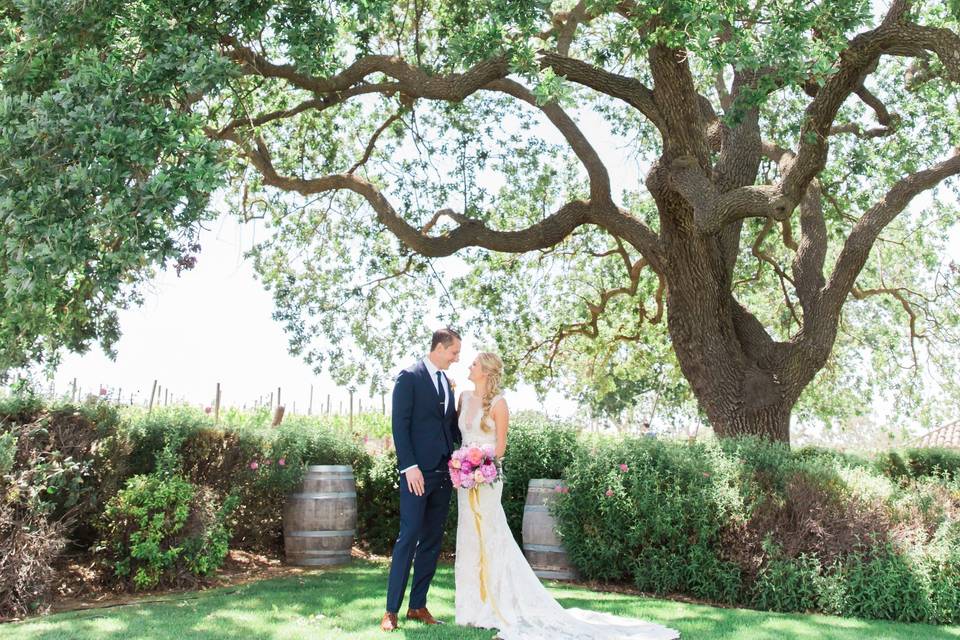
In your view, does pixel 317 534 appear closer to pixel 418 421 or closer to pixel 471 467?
pixel 418 421

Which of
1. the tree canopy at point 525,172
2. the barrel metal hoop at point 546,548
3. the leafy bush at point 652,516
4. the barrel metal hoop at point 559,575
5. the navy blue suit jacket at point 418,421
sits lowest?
the barrel metal hoop at point 559,575

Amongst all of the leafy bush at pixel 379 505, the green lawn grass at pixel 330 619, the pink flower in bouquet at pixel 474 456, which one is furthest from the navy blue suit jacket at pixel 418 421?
the leafy bush at pixel 379 505

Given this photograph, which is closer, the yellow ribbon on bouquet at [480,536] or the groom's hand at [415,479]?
the groom's hand at [415,479]

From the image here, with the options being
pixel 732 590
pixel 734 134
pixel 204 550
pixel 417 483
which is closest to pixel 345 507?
pixel 204 550

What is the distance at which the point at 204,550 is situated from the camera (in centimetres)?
811

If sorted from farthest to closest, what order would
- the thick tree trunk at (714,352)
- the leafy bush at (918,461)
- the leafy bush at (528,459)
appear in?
the leafy bush at (918,461), the thick tree trunk at (714,352), the leafy bush at (528,459)

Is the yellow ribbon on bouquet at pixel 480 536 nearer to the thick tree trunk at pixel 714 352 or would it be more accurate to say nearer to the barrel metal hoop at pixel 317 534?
the barrel metal hoop at pixel 317 534

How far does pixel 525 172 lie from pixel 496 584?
408 inches

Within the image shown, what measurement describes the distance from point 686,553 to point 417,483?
11.3 feet

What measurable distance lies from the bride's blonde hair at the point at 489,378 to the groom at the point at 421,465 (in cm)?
21

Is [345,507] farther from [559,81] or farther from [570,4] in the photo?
[570,4]

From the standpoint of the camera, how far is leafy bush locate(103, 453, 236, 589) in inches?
305

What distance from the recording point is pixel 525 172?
15.5 m

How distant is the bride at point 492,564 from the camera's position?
245 inches
